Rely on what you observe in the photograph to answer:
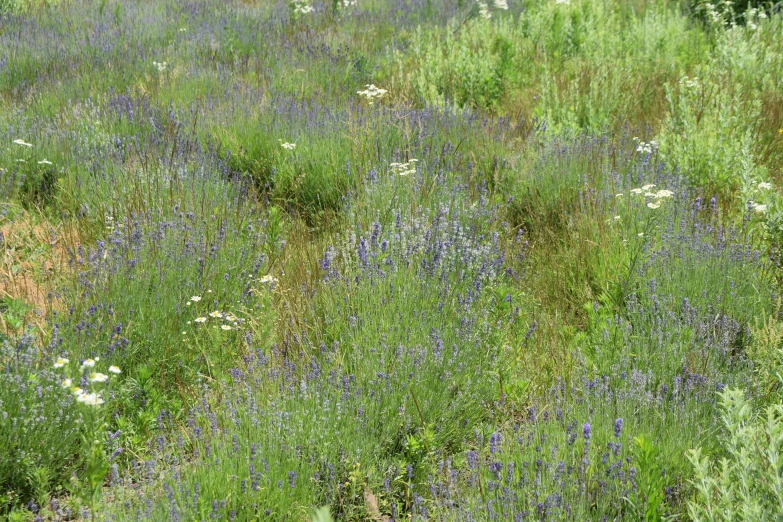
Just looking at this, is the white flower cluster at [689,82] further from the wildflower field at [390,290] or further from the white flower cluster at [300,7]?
the white flower cluster at [300,7]

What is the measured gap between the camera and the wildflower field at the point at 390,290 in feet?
7.64

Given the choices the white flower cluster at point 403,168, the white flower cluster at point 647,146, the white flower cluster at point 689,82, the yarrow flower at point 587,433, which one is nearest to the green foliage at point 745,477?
the yarrow flower at point 587,433

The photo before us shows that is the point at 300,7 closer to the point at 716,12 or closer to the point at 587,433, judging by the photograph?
the point at 716,12

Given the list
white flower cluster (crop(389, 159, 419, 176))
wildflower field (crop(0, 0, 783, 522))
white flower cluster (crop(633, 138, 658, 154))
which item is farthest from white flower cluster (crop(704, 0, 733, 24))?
white flower cluster (crop(389, 159, 419, 176))

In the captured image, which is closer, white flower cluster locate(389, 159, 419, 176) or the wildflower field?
the wildflower field

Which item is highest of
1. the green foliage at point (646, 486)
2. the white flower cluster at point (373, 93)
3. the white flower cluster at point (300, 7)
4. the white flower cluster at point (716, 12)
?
the white flower cluster at point (300, 7)

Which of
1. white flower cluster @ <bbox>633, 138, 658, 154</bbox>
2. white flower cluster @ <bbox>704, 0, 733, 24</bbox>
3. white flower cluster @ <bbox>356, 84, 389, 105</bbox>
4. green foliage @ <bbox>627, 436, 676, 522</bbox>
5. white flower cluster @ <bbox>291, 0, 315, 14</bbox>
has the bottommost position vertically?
green foliage @ <bbox>627, 436, 676, 522</bbox>

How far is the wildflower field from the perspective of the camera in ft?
7.64

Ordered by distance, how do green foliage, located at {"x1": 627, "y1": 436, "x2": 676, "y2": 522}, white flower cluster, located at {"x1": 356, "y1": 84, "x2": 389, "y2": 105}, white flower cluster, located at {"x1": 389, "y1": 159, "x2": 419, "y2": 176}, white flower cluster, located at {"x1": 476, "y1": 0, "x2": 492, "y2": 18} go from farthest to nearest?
white flower cluster, located at {"x1": 476, "y1": 0, "x2": 492, "y2": 18}
white flower cluster, located at {"x1": 356, "y1": 84, "x2": 389, "y2": 105}
white flower cluster, located at {"x1": 389, "y1": 159, "x2": 419, "y2": 176}
green foliage, located at {"x1": 627, "y1": 436, "x2": 676, "y2": 522}

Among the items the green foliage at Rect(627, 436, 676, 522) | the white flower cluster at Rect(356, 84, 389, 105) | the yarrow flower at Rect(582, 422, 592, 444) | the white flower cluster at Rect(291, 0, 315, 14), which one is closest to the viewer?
the green foliage at Rect(627, 436, 676, 522)

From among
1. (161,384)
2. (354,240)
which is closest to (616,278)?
(354,240)

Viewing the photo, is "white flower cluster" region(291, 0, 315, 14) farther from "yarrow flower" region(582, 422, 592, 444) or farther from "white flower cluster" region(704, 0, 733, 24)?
"yarrow flower" region(582, 422, 592, 444)

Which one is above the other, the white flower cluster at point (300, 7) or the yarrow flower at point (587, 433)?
the white flower cluster at point (300, 7)

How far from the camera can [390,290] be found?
10.2ft
